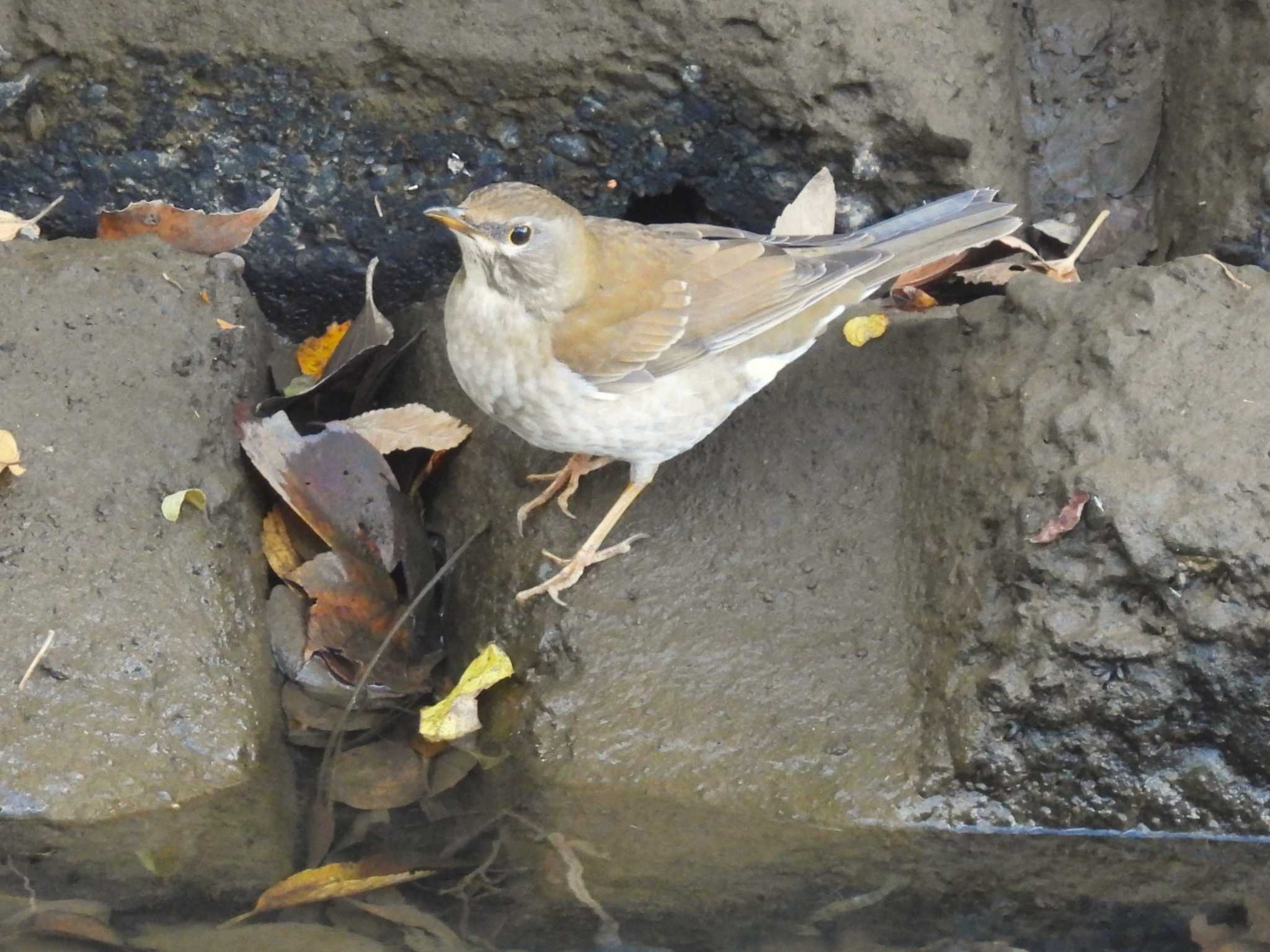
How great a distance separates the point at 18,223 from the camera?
5230 mm

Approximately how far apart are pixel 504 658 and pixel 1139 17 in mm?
3348

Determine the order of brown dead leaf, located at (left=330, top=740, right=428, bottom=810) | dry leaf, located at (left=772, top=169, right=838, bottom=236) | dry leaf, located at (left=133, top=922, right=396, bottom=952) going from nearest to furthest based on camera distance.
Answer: dry leaf, located at (left=133, top=922, right=396, bottom=952) → brown dead leaf, located at (left=330, top=740, right=428, bottom=810) → dry leaf, located at (left=772, top=169, right=838, bottom=236)

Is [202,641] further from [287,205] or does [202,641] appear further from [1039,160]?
[1039,160]

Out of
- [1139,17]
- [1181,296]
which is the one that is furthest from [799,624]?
[1139,17]

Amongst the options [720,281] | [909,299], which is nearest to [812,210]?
[909,299]

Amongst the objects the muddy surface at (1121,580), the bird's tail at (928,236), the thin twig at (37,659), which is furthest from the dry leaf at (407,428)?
the muddy surface at (1121,580)

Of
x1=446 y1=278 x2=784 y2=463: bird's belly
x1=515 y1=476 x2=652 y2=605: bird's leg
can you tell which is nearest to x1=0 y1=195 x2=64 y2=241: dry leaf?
x1=446 y1=278 x2=784 y2=463: bird's belly

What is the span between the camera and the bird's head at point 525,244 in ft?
14.3

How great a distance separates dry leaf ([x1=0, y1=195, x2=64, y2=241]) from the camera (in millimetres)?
5195

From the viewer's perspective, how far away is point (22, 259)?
198 inches

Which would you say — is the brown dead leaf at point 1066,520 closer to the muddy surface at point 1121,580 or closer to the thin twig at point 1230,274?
the muddy surface at point 1121,580

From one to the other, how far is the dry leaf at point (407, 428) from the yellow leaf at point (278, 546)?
37 cm

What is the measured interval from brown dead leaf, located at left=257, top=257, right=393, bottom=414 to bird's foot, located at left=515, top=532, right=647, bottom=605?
3.25 feet

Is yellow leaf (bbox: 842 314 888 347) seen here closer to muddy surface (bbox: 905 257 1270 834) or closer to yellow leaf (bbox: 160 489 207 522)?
muddy surface (bbox: 905 257 1270 834)
